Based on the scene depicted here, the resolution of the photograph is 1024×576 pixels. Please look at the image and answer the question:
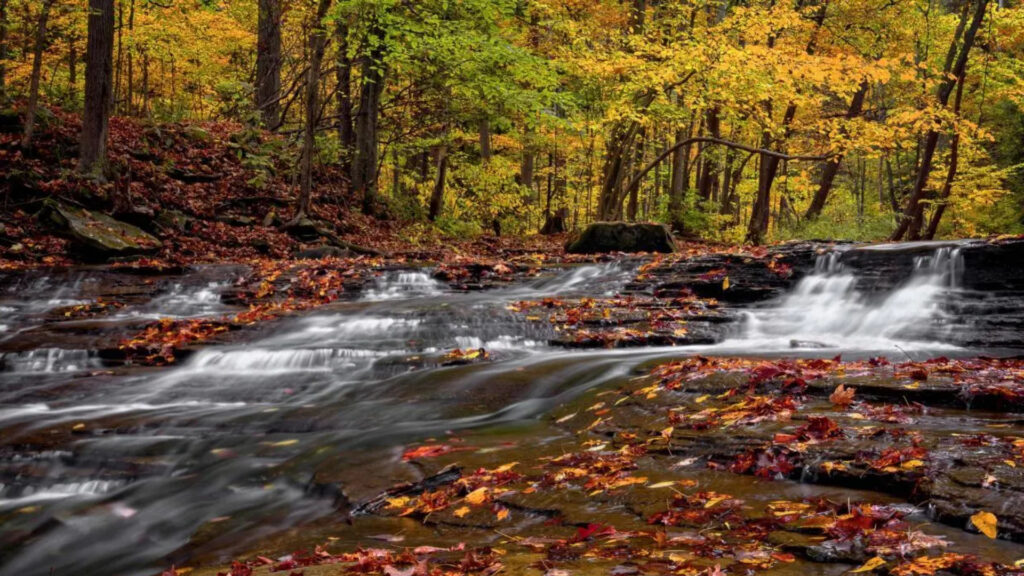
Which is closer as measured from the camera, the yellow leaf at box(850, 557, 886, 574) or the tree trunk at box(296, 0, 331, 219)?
the yellow leaf at box(850, 557, 886, 574)

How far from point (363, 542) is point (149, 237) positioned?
38.3 feet

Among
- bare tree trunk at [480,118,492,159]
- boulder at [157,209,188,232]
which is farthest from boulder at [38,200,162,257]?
bare tree trunk at [480,118,492,159]

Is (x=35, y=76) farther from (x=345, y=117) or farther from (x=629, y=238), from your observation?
(x=629, y=238)

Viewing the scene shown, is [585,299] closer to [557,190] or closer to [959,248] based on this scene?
[959,248]

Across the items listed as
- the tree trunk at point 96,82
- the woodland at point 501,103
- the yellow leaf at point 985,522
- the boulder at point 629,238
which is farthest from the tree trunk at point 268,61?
the yellow leaf at point 985,522

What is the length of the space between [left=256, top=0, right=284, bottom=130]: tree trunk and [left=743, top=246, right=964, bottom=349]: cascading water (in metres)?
14.8

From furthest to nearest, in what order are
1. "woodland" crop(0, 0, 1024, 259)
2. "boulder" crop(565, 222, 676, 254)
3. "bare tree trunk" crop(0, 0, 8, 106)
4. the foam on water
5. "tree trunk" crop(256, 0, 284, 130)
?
"tree trunk" crop(256, 0, 284, 130) < "boulder" crop(565, 222, 676, 254) < "bare tree trunk" crop(0, 0, 8, 106) < "woodland" crop(0, 0, 1024, 259) < the foam on water

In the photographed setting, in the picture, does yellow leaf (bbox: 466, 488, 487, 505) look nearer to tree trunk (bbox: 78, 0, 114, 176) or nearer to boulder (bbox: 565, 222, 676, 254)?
boulder (bbox: 565, 222, 676, 254)

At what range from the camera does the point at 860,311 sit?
866 centimetres

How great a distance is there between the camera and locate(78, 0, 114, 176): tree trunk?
12.4 meters

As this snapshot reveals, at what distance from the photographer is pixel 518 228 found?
77.2 ft

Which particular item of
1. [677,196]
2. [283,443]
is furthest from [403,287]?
[677,196]

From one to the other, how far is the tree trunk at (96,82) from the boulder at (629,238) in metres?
9.69

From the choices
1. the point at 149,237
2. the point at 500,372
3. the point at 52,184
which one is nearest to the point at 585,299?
the point at 500,372
